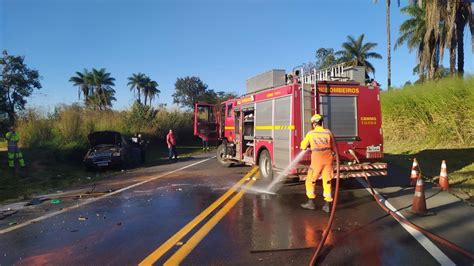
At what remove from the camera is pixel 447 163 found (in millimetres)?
13898

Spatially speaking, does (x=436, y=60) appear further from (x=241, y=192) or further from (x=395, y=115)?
(x=241, y=192)

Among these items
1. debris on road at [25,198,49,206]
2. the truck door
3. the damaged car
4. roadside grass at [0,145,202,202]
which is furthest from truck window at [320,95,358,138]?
the damaged car

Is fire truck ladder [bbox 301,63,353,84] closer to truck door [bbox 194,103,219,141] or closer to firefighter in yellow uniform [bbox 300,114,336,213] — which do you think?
firefighter in yellow uniform [bbox 300,114,336,213]

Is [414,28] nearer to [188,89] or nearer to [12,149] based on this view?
[12,149]

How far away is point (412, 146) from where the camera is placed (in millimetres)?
20031

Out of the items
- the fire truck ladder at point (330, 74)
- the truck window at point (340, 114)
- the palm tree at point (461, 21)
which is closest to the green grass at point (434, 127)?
the truck window at point (340, 114)

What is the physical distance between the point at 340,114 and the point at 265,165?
272 cm

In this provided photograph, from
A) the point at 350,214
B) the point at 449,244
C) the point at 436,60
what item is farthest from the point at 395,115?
the point at 449,244

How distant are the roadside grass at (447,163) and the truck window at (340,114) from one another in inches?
110

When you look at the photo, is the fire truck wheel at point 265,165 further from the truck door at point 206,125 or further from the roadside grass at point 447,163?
the truck door at point 206,125

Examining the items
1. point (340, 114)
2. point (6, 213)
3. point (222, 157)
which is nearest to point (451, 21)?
point (222, 157)

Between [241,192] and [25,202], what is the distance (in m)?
5.23

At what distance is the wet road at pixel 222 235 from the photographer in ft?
17.1

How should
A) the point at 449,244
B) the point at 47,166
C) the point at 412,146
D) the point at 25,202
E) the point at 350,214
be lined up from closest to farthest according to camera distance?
1. the point at 449,244
2. the point at 350,214
3. the point at 25,202
4. the point at 47,166
5. the point at 412,146
